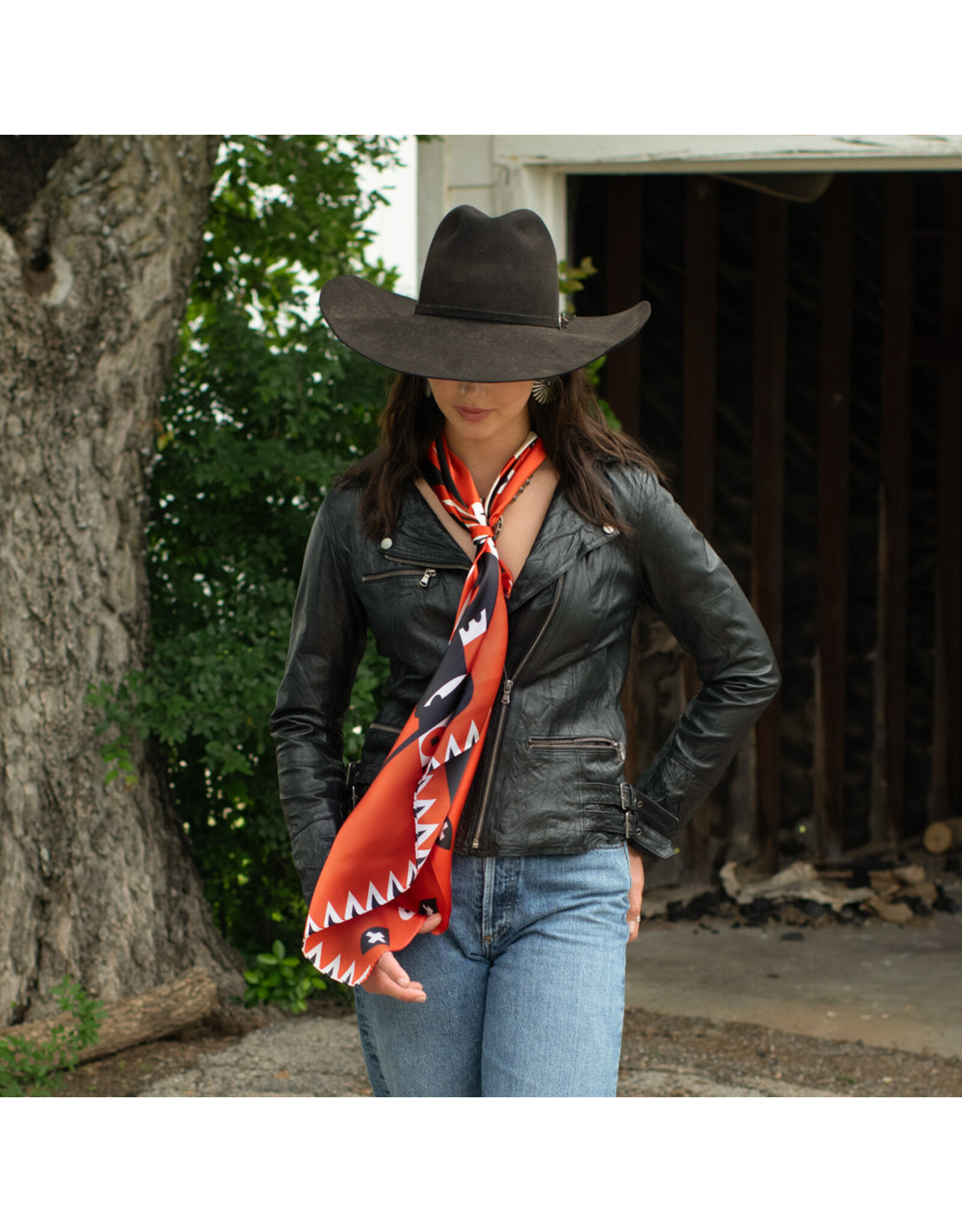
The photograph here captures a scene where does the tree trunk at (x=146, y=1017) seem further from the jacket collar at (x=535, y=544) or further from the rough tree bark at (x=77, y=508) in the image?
the jacket collar at (x=535, y=544)

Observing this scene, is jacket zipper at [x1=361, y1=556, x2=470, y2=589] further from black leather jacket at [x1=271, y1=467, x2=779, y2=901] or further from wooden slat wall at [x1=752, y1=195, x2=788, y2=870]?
wooden slat wall at [x1=752, y1=195, x2=788, y2=870]

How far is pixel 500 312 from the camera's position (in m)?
1.88

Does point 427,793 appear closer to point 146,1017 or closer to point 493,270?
point 493,270

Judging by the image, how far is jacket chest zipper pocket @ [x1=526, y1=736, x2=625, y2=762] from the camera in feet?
6.26

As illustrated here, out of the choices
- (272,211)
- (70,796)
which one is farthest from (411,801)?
(272,211)

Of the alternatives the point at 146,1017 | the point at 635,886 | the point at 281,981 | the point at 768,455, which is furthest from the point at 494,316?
the point at 768,455

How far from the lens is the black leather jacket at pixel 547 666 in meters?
1.91

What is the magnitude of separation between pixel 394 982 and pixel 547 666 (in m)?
0.52

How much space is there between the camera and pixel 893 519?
23.9ft

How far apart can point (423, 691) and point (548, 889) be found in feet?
1.16

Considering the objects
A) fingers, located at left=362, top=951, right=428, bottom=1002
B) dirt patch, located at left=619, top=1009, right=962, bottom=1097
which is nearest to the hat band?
fingers, located at left=362, top=951, right=428, bottom=1002

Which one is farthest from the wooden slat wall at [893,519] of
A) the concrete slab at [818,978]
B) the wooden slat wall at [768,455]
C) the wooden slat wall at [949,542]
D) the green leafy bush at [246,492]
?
the green leafy bush at [246,492]

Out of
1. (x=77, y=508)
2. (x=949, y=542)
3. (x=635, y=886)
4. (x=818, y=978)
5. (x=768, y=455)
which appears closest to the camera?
(x=635, y=886)

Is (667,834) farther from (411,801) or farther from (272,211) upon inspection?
(272,211)
